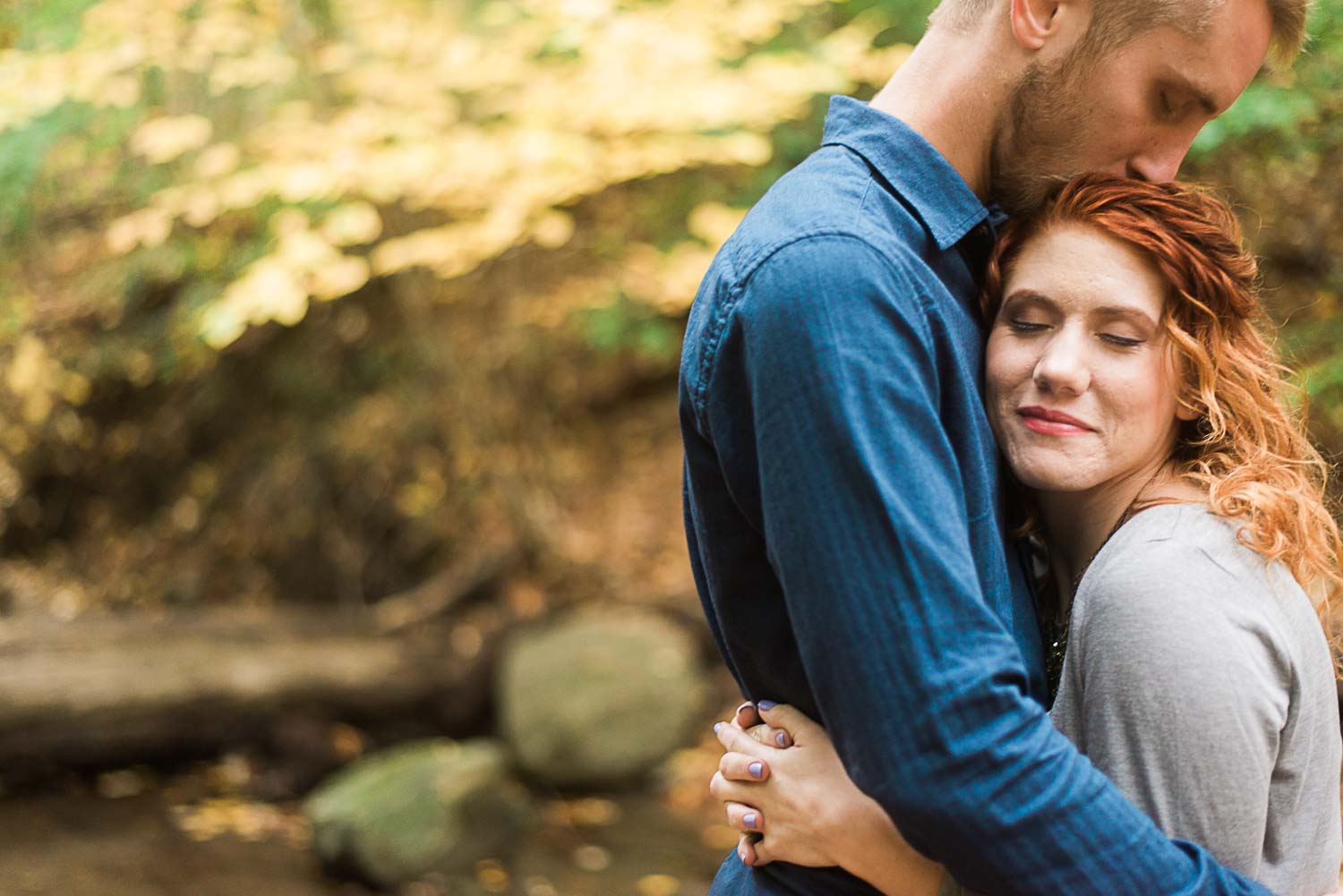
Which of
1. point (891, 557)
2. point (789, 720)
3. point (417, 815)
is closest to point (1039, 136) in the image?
point (891, 557)

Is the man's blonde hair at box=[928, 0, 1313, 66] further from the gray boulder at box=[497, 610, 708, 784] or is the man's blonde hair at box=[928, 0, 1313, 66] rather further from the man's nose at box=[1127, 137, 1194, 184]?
the gray boulder at box=[497, 610, 708, 784]

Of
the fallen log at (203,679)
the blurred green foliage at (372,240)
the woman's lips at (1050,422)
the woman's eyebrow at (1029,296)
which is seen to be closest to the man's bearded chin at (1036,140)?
the woman's eyebrow at (1029,296)

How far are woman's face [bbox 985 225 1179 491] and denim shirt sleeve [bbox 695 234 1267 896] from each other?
0.32 m

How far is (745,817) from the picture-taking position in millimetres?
1278

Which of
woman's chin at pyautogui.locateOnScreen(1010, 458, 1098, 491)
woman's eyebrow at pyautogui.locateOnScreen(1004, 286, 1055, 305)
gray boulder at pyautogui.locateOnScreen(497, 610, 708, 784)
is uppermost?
woman's eyebrow at pyautogui.locateOnScreen(1004, 286, 1055, 305)

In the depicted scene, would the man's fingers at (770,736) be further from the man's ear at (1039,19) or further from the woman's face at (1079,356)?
the man's ear at (1039,19)

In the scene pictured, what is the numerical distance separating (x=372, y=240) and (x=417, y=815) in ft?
8.19

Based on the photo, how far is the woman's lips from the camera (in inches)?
51.6

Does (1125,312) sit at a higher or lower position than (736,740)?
higher

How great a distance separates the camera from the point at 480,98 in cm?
482

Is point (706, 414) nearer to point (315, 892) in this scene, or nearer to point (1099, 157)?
point (1099, 157)

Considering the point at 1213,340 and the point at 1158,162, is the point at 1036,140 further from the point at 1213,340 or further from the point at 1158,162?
the point at 1213,340

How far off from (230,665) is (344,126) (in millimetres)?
2435

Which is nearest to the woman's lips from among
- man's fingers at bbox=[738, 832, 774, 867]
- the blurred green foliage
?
man's fingers at bbox=[738, 832, 774, 867]
